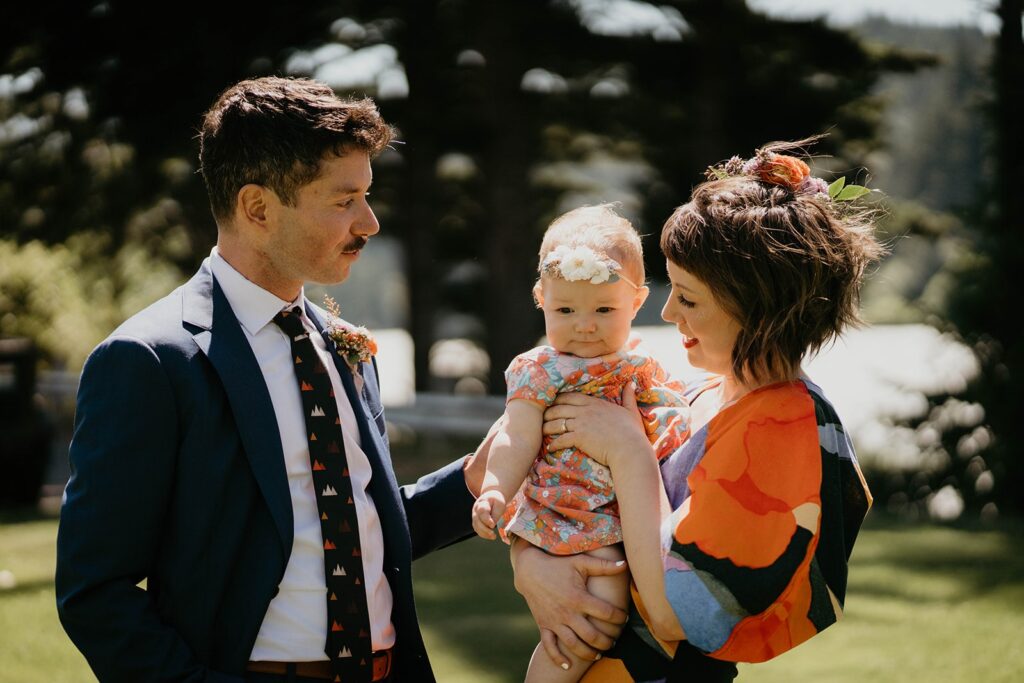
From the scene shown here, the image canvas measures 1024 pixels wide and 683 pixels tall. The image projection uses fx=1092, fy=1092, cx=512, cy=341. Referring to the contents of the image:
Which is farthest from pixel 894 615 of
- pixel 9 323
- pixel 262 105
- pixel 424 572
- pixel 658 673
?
pixel 9 323

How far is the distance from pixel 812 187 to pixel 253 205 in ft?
4.27

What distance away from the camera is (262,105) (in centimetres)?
259

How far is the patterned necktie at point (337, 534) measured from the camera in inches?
95.5

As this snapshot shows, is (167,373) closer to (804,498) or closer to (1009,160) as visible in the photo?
(804,498)

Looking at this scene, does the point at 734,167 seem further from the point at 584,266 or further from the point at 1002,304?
the point at 1002,304

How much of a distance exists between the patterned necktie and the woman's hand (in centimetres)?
49

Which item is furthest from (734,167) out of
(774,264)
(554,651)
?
(554,651)

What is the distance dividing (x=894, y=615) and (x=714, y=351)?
177 inches

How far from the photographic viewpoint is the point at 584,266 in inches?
100

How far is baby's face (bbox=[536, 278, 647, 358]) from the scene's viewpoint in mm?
2564

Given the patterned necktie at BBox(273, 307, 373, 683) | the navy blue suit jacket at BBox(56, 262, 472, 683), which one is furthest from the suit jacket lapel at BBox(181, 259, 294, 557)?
the patterned necktie at BBox(273, 307, 373, 683)

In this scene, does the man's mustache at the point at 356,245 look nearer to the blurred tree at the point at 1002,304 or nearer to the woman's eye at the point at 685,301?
the woman's eye at the point at 685,301

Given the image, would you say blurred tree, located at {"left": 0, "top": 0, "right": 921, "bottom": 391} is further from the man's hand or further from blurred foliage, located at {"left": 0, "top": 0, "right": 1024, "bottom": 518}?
the man's hand

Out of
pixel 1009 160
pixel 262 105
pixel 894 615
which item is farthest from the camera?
pixel 1009 160
